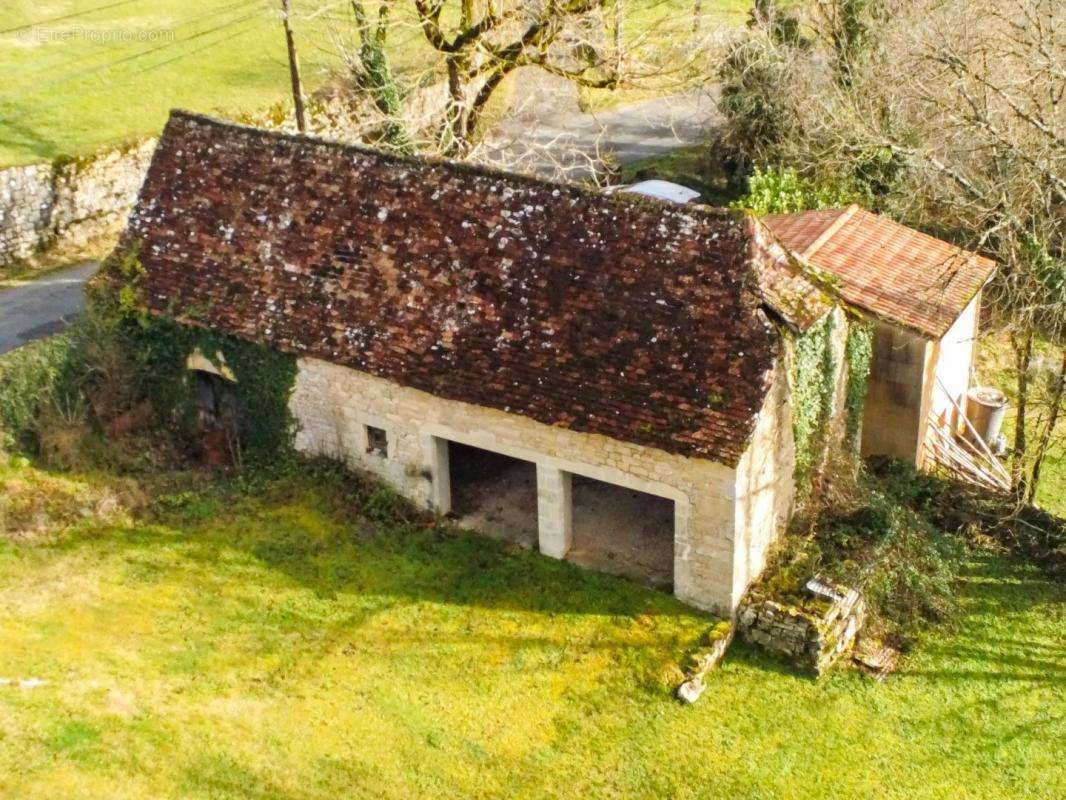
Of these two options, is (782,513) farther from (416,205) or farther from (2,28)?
(2,28)

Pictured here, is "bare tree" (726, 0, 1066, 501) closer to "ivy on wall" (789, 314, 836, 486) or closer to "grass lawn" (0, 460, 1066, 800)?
"ivy on wall" (789, 314, 836, 486)

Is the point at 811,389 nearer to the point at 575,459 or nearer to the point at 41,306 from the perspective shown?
the point at 575,459

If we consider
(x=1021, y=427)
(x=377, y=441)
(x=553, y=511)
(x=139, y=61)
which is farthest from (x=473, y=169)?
(x=139, y=61)

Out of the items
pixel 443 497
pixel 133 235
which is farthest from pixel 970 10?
pixel 133 235

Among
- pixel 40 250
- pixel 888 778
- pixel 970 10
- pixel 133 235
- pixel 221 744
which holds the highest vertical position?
pixel 970 10

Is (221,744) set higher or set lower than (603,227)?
lower

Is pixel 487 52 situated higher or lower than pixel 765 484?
higher

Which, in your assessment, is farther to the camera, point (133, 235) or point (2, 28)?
point (2, 28)

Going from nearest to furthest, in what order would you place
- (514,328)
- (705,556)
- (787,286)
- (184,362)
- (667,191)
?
1. (705,556)
2. (787,286)
3. (514,328)
4. (184,362)
5. (667,191)
